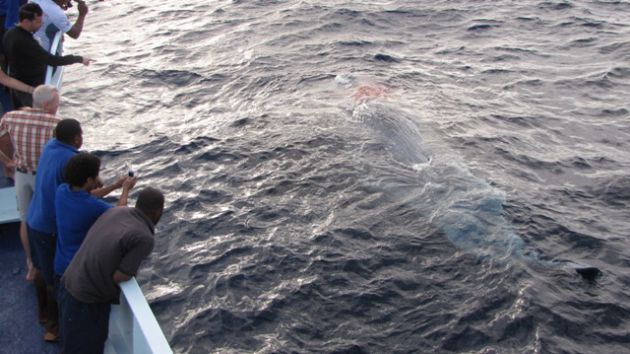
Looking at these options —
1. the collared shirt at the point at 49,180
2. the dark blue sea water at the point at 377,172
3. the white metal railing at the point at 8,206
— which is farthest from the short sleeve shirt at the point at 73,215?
the white metal railing at the point at 8,206

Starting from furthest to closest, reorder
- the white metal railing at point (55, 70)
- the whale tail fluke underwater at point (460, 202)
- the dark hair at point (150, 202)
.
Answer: the white metal railing at point (55, 70) < the whale tail fluke underwater at point (460, 202) < the dark hair at point (150, 202)

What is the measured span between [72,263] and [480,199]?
7177 mm

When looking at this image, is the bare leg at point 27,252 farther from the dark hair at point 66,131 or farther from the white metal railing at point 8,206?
the dark hair at point 66,131

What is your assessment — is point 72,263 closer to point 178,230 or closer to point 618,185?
point 178,230

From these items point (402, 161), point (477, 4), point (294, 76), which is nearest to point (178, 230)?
point (402, 161)

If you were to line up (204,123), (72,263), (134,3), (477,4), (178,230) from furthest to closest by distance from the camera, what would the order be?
(134,3) → (477,4) → (204,123) → (178,230) → (72,263)

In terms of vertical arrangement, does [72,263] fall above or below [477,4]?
above

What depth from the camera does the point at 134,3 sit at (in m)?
24.8

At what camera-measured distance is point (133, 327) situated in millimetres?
6406

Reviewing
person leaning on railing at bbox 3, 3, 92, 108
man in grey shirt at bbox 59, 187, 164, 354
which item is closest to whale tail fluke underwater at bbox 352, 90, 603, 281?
man in grey shirt at bbox 59, 187, 164, 354

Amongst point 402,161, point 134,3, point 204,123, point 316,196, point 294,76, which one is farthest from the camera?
point 134,3

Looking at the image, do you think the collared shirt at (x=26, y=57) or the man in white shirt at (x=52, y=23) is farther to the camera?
the man in white shirt at (x=52, y=23)

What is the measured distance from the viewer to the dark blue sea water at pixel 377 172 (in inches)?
351

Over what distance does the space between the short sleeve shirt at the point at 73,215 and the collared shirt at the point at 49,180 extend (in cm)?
36
